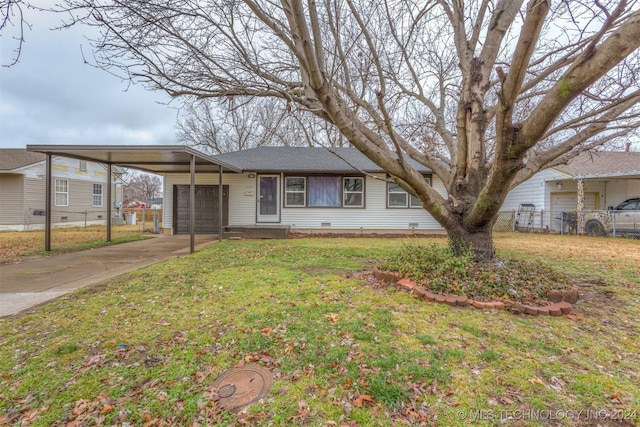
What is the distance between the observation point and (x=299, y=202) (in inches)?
499

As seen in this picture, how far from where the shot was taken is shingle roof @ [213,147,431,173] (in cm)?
1198

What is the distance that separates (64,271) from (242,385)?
19.2 feet

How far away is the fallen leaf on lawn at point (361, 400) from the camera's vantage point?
1.96 metres

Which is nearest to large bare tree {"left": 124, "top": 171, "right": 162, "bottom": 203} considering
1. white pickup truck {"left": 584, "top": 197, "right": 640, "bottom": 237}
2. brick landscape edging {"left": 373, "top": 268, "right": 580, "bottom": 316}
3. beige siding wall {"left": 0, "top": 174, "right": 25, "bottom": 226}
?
beige siding wall {"left": 0, "top": 174, "right": 25, "bottom": 226}

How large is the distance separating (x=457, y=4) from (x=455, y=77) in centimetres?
253

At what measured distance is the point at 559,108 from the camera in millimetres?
2678

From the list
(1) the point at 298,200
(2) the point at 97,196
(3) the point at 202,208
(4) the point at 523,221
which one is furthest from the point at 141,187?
(4) the point at 523,221

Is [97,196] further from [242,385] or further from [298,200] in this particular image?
[242,385]

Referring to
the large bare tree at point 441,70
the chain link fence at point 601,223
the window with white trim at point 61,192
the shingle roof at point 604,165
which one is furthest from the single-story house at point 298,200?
the window with white trim at point 61,192

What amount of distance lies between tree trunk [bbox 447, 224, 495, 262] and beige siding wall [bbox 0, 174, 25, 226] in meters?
19.9

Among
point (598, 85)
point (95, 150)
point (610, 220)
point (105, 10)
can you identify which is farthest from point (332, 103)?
point (610, 220)

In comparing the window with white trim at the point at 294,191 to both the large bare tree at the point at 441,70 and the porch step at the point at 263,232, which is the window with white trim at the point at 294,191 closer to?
the porch step at the point at 263,232

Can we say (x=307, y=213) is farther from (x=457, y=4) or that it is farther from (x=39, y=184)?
(x=39, y=184)

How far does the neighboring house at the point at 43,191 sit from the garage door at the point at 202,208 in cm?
722
